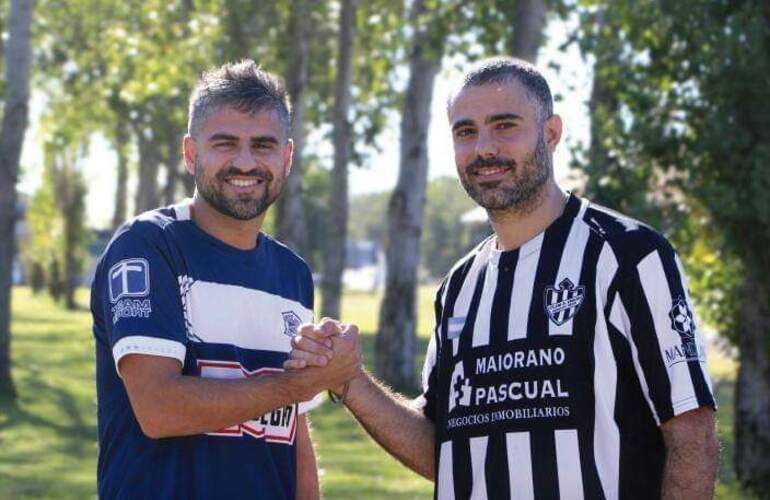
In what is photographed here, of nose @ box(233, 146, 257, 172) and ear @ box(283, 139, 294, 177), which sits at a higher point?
ear @ box(283, 139, 294, 177)

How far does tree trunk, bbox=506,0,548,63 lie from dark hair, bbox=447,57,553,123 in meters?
10.2

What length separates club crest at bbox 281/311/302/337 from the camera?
4403 mm

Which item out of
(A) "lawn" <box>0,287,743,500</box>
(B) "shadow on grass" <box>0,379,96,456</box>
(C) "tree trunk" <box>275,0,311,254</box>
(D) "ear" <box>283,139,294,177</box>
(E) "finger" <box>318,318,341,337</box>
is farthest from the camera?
(C) "tree trunk" <box>275,0,311,254</box>

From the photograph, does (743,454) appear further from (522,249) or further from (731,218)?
(522,249)

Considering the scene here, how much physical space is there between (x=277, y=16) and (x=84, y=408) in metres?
11.7

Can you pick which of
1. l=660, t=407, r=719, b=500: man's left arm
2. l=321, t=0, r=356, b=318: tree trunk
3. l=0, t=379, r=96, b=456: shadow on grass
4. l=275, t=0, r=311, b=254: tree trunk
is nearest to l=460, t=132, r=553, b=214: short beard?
l=660, t=407, r=719, b=500: man's left arm

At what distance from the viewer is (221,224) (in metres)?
4.35

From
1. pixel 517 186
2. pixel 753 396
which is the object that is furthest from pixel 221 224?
pixel 753 396

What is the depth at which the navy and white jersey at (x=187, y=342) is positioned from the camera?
4.03 meters

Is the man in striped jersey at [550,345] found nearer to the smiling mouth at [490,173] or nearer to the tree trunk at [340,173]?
the smiling mouth at [490,173]

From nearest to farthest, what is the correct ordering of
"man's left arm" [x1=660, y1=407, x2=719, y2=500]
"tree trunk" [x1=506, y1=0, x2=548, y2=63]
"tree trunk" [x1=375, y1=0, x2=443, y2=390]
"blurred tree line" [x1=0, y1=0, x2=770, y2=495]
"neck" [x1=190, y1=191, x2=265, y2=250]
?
"man's left arm" [x1=660, y1=407, x2=719, y2=500] < "neck" [x1=190, y1=191, x2=265, y2=250] < "blurred tree line" [x1=0, y1=0, x2=770, y2=495] < "tree trunk" [x1=506, y1=0, x2=548, y2=63] < "tree trunk" [x1=375, y1=0, x2=443, y2=390]

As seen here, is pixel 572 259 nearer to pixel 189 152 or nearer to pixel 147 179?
pixel 189 152

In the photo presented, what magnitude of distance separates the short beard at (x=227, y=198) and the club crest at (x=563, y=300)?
3.22ft

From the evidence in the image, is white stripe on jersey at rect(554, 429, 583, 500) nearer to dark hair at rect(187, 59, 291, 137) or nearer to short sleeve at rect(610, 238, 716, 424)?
short sleeve at rect(610, 238, 716, 424)
